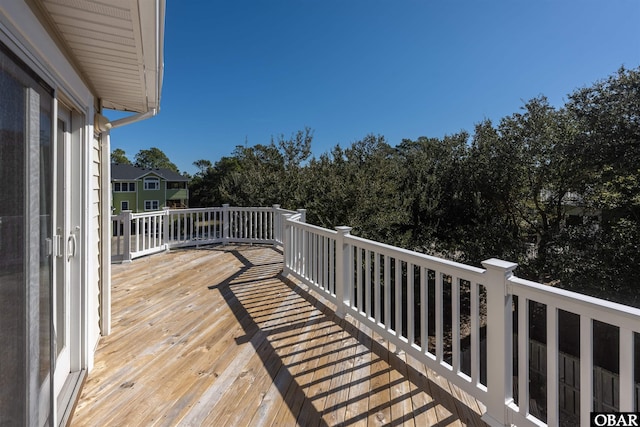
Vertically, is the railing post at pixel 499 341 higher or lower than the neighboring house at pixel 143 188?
lower

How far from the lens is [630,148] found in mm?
6824

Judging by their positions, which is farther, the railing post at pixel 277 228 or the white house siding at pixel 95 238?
the railing post at pixel 277 228

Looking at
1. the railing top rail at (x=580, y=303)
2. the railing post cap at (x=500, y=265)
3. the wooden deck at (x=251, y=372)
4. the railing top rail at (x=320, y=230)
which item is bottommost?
Answer: the wooden deck at (x=251, y=372)

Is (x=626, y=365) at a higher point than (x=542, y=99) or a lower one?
lower

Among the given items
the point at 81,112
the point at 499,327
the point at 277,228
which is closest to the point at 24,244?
the point at 81,112

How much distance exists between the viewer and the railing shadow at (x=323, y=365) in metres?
1.80

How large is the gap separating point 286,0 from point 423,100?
348 inches

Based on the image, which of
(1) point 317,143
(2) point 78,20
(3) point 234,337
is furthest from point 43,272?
(1) point 317,143

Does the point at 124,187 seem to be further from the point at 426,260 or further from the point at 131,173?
the point at 426,260

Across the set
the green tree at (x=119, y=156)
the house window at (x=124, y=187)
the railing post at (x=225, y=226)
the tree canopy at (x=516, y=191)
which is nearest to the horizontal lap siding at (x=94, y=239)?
the railing post at (x=225, y=226)

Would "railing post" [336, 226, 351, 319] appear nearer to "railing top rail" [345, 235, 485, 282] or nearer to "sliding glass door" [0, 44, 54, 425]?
"railing top rail" [345, 235, 485, 282]

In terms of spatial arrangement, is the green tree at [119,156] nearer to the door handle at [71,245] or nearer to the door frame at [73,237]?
the door frame at [73,237]

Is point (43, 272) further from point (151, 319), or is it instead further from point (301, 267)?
point (301, 267)

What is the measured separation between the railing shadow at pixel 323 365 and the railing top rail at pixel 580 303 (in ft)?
2.75
